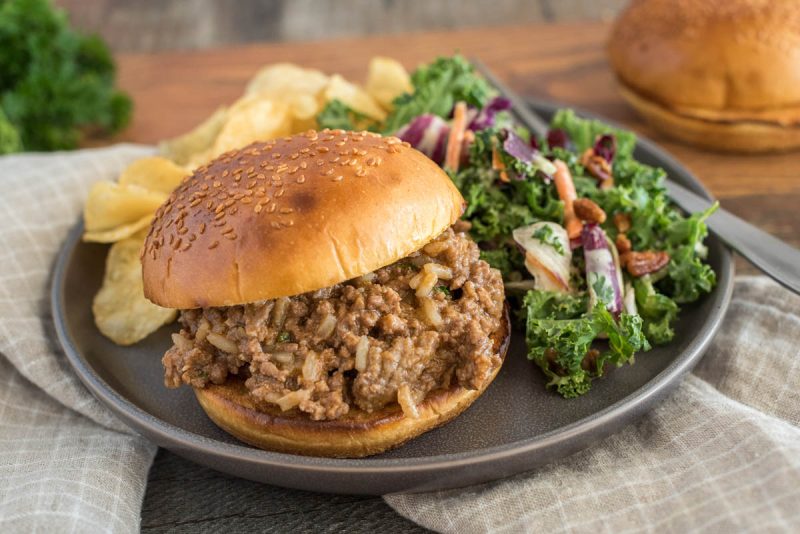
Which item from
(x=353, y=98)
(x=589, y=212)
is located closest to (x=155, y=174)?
(x=353, y=98)

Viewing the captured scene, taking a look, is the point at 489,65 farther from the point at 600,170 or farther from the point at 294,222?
the point at 294,222

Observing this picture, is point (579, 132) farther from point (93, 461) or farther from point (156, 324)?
point (93, 461)

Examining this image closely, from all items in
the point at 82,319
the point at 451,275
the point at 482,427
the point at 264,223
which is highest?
the point at 264,223

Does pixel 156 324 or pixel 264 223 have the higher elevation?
pixel 264 223

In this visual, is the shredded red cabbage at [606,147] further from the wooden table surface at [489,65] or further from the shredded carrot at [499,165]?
the wooden table surface at [489,65]

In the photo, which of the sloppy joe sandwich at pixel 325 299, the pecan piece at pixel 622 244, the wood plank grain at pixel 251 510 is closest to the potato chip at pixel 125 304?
the sloppy joe sandwich at pixel 325 299

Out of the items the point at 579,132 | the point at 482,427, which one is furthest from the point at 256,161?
the point at 579,132
